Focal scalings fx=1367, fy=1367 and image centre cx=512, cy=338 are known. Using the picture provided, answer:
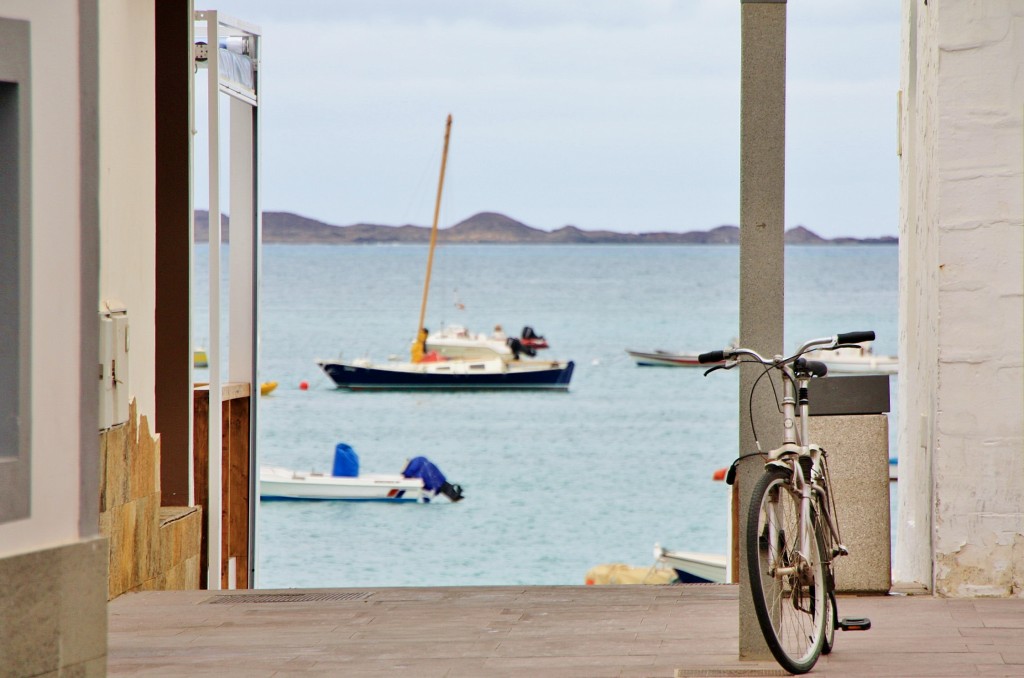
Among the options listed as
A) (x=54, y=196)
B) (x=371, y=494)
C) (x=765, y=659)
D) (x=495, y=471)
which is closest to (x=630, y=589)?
(x=765, y=659)

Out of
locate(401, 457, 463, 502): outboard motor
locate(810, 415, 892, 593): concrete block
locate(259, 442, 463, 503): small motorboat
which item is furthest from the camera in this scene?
locate(259, 442, 463, 503): small motorboat

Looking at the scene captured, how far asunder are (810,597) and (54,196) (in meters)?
2.96

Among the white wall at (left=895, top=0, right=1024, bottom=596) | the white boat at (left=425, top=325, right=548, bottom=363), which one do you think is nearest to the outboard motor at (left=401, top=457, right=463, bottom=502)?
the white wall at (left=895, top=0, right=1024, bottom=596)

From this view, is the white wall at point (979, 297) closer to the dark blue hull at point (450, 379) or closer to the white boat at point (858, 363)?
the dark blue hull at point (450, 379)

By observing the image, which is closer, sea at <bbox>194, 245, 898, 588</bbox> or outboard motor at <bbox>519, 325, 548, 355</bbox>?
sea at <bbox>194, 245, 898, 588</bbox>

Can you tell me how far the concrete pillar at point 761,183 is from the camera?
4.95 m

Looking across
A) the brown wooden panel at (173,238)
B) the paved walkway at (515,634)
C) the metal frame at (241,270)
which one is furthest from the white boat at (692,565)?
the paved walkway at (515,634)

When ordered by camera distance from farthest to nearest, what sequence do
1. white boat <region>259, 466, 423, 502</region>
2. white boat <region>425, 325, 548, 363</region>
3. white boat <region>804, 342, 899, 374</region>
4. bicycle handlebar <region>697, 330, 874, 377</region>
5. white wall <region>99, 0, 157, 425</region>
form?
white boat <region>425, 325, 548, 363</region> → white boat <region>804, 342, 899, 374</region> → white boat <region>259, 466, 423, 502</region> → white wall <region>99, 0, 157, 425</region> → bicycle handlebar <region>697, 330, 874, 377</region>

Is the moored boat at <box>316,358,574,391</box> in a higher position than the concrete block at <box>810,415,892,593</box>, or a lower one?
lower

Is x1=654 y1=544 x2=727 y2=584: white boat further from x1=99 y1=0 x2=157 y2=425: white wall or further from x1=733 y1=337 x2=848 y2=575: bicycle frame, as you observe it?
x1=733 y1=337 x2=848 y2=575: bicycle frame

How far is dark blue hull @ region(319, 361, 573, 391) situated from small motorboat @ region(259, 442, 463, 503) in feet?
106

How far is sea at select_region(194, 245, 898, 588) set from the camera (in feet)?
122

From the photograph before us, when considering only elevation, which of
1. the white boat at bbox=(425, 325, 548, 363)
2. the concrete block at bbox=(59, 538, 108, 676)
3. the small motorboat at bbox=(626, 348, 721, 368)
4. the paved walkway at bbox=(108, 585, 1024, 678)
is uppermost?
the concrete block at bbox=(59, 538, 108, 676)

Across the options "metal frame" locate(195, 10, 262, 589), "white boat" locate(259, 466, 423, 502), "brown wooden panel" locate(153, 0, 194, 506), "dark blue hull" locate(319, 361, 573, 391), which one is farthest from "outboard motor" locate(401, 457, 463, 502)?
"brown wooden panel" locate(153, 0, 194, 506)
